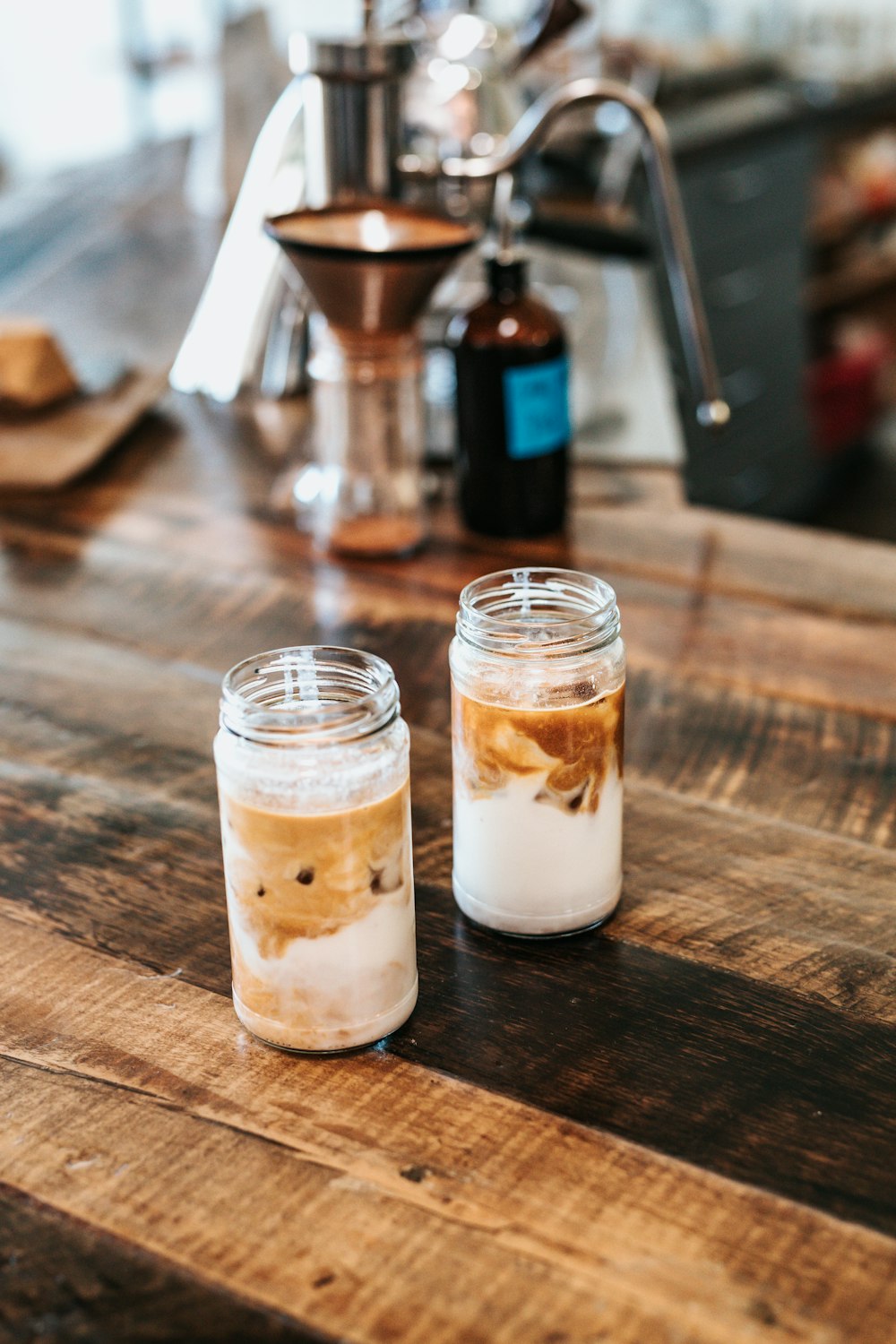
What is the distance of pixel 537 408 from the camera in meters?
1.23

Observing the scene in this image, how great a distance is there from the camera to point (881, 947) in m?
0.73

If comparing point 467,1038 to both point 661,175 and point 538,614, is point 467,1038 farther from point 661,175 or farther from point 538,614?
point 661,175

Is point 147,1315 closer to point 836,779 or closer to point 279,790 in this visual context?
point 279,790

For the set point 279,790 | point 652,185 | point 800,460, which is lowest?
point 800,460

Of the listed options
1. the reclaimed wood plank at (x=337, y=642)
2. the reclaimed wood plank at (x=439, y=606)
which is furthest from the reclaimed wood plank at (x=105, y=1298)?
the reclaimed wood plank at (x=439, y=606)

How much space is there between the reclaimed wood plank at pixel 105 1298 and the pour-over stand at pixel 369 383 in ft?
2.65

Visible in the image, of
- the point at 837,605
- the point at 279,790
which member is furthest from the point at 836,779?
the point at 279,790

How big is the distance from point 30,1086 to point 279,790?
0.18 m

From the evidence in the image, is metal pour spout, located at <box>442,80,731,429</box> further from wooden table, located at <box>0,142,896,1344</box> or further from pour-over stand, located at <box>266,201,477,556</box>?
wooden table, located at <box>0,142,896,1344</box>

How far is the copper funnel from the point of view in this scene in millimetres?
1113

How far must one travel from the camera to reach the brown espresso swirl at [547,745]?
0.70 meters

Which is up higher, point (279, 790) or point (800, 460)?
point (279, 790)

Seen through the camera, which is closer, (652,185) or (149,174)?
(652,185)

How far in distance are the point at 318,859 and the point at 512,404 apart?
69 centimetres
